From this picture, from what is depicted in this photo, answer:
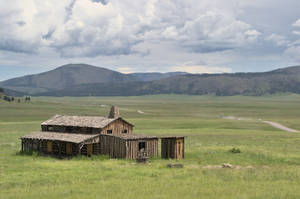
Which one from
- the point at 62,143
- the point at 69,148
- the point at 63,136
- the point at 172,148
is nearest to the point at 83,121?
the point at 63,136

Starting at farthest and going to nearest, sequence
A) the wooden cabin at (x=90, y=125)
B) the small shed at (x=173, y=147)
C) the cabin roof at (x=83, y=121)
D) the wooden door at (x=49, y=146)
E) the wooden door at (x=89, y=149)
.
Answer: the wooden door at (x=49, y=146)
the cabin roof at (x=83, y=121)
the wooden cabin at (x=90, y=125)
the wooden door at (x=89, y=149)
the small shed at (x=173, y=147)

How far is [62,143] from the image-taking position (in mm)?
46938

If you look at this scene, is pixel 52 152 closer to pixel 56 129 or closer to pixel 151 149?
pixel 56 129

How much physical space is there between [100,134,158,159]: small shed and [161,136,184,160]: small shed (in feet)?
4.23

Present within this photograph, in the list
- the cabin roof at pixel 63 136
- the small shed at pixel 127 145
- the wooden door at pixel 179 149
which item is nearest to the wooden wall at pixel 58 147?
the cabin roof at pixel 63 136

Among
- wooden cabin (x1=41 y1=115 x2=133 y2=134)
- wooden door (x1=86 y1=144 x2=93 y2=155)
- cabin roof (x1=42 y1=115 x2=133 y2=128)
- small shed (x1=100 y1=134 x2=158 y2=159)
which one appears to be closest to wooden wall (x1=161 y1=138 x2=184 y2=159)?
small shed (x1=100 y1=134 x2=158 y2=159)

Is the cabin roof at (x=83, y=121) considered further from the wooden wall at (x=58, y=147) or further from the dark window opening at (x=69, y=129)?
the wooden wall at (x=58, y=147)

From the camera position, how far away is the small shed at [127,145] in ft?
140

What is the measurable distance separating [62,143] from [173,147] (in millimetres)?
13732

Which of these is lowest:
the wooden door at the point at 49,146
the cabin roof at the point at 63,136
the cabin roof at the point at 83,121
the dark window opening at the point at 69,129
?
the wooden door at the point at 49,146

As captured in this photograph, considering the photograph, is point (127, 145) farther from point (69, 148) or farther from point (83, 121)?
point (83, 121)

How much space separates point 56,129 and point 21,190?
25908 millimetres

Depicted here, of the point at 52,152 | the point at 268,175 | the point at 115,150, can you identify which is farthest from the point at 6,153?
the point at 268,175

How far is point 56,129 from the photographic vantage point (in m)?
51.7
